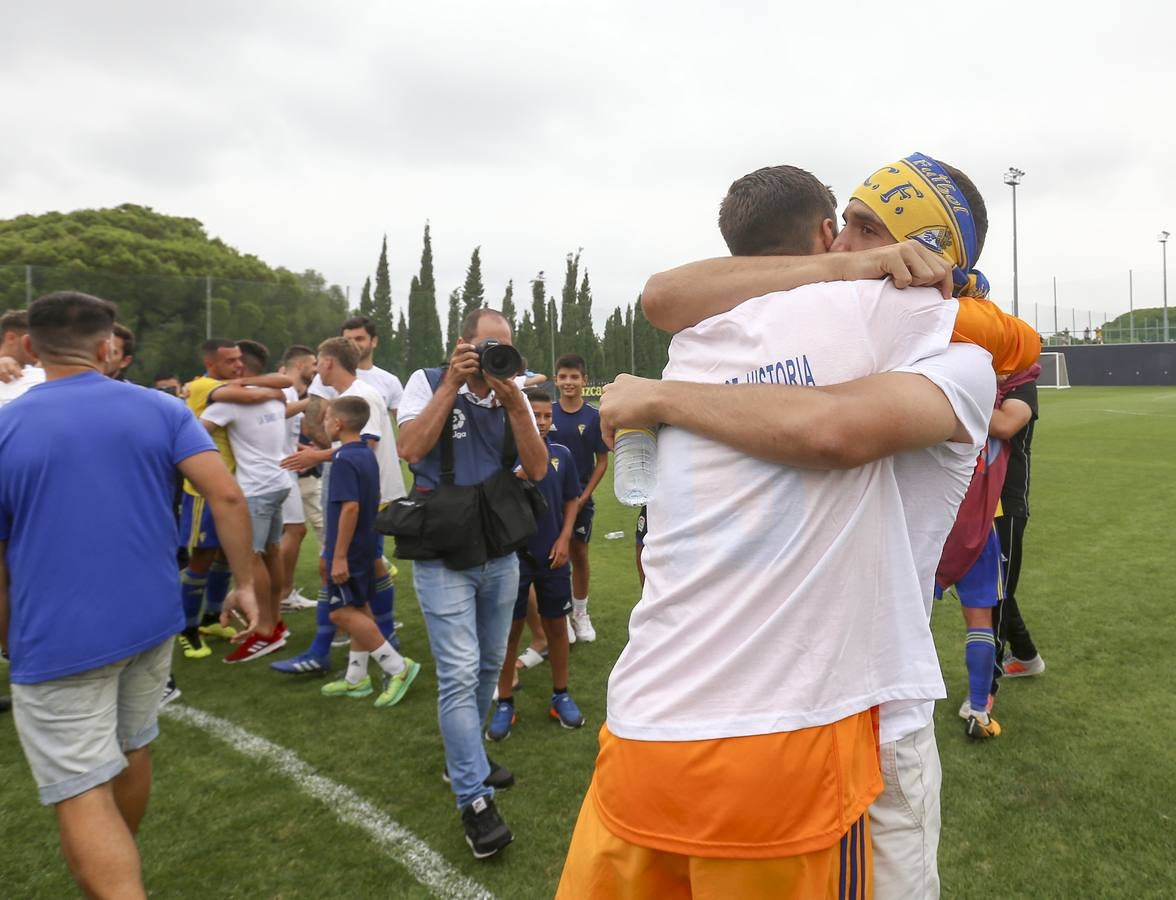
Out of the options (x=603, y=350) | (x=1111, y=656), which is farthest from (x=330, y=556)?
(x=603, y=350)

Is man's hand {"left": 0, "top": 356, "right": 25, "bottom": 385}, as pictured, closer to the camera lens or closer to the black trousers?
the camera lens

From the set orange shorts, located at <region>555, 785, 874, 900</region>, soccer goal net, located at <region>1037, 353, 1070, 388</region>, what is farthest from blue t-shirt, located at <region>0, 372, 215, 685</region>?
soccer goal net, located at <region>1037, 353, 1070, 388</region>

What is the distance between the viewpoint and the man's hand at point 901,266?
4.03 ft

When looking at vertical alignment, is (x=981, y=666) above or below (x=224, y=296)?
below

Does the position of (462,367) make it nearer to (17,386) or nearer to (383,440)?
(383,440)

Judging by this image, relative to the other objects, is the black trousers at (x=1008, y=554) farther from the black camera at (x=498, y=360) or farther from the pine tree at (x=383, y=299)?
the pine tree at (x=383, y=299)

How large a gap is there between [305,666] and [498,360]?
310cm

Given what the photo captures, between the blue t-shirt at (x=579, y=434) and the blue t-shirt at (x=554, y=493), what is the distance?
872 mm

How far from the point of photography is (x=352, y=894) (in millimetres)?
2844

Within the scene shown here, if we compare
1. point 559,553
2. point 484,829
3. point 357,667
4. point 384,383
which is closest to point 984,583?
point 559,553

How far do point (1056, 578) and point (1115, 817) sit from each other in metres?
4.30

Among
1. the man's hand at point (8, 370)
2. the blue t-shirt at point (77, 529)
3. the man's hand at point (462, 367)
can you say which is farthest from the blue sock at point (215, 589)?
the man's hand at point (462, 367)

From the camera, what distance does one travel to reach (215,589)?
6246 mm

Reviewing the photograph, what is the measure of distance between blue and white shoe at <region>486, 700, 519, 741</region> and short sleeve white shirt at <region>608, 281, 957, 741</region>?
313cm
